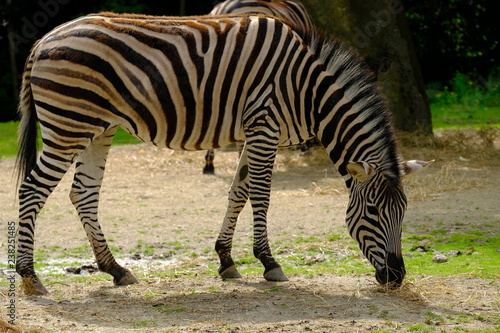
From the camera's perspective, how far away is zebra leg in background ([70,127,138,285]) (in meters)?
6.64

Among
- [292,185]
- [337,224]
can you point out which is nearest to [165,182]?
[292,185]

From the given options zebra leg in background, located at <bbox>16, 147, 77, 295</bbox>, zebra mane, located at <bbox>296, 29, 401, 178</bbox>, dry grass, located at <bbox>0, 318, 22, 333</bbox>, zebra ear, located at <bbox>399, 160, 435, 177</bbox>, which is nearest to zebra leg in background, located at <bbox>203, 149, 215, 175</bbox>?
zebra mane, located at <bbox>296, 29, 401, 178</bbox>

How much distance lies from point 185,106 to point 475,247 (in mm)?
3557

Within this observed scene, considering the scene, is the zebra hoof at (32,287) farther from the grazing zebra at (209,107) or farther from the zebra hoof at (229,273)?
the zebra hoof at (229,273)

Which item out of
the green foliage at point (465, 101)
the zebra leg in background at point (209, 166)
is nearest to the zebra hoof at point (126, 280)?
the zebra leg in background at point (209, 166)

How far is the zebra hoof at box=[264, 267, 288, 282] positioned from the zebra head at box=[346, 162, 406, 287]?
873mm

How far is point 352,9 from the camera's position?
14.5m

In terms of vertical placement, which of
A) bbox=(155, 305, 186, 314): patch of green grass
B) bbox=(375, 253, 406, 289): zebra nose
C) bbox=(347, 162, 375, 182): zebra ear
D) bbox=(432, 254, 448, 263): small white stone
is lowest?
bbox=(155, 305, 186, 314): patch of green grass

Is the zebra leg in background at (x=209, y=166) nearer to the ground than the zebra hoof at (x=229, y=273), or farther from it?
nearer to the ground

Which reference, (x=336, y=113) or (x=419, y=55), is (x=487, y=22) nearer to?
(x=419, y=55)

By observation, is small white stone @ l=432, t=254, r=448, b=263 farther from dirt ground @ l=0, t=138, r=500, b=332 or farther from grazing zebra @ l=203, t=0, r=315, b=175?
grazing zebra @ l=203, t=0, r=315, b=175

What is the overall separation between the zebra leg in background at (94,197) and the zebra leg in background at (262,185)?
1263 millimetres

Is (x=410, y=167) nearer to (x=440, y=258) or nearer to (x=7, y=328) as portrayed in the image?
(x=440, y=258)

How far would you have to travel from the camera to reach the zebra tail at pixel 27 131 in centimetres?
660
